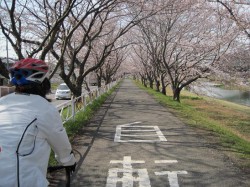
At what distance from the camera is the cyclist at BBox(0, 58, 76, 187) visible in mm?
2102

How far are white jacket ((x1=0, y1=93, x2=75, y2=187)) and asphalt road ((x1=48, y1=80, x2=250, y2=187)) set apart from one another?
312 cm

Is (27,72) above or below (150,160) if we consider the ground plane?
above

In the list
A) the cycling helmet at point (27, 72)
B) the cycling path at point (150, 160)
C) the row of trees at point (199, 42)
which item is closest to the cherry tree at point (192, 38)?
the row of trees at point (199, 42)

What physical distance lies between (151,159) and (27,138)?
15.7ft

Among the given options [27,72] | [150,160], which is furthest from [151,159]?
[27,72]

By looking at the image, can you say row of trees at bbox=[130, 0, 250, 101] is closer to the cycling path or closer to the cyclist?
the cycling path

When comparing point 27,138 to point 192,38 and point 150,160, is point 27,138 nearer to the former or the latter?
point 150,160

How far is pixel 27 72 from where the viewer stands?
7.91 feet

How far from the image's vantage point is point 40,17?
45.8 feet

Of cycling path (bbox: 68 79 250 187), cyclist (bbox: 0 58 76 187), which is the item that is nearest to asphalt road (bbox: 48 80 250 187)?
cycling path (bbox: 68 79 250 187)

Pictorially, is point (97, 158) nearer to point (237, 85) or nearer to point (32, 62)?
point (32, 62)

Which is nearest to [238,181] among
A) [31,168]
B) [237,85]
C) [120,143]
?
[120,143]

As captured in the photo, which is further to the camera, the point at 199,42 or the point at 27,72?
the point at 199,42

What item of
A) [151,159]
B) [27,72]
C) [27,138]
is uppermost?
[27,72]
